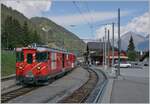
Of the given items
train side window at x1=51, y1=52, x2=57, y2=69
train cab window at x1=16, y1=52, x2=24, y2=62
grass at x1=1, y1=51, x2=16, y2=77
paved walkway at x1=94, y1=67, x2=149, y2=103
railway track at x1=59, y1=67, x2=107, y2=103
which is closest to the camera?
paved walkway at x1=94, y1=67, x2=149, y2=103

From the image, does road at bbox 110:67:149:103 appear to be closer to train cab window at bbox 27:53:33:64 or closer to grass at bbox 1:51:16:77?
train cab window at bbox 27:53:33:64

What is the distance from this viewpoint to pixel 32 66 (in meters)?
30.6

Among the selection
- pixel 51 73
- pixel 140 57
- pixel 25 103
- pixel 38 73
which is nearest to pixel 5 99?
pixel 25 103

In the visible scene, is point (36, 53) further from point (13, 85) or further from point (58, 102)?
point (58, 102)

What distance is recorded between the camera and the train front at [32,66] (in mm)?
30344

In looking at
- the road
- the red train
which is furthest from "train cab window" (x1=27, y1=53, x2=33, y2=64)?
the road

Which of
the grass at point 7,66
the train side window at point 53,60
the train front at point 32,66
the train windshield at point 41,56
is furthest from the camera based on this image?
the grass at point 7,66

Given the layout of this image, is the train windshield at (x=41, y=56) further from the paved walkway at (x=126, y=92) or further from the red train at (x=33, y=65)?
the paved walkway at (x=126, y=92)

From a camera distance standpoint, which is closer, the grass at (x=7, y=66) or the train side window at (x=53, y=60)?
the train side window at (x=53, y=60)

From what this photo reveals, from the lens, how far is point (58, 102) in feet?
65.6

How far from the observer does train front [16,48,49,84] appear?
1195 inches

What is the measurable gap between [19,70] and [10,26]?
8340 cm

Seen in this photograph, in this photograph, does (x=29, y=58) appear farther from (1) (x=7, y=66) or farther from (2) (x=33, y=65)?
(1) (x=7, y=66)

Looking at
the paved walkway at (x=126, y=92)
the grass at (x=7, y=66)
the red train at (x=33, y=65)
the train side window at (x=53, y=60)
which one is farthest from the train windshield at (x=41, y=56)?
the grass at (x=7, y=66)
